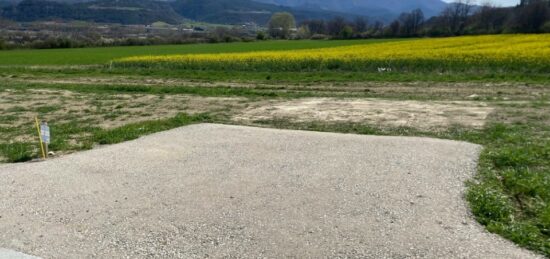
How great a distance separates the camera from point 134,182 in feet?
24.1

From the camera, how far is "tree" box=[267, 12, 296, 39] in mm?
105088

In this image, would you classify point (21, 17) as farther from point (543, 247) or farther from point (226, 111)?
point (543, 247)

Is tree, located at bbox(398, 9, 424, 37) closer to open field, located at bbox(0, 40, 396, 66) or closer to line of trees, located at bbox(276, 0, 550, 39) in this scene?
line of trees, located at bbox(276, 0, 550, 39)

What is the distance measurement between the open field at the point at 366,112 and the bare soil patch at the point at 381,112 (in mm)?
27

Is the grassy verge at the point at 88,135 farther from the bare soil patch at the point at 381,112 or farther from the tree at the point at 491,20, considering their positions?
the tree at the point at 491,20

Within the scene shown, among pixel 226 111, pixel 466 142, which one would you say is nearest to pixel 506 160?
pixel 466 142

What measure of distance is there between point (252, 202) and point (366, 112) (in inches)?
298

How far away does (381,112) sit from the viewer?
1312 centimetres

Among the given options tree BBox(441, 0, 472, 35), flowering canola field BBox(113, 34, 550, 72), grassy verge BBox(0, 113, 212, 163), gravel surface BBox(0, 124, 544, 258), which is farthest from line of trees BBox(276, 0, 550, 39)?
gravel surface BBox(0, 124, 544, 258)

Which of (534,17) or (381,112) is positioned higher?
(534,17)

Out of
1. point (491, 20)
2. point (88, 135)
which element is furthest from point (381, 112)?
point (491, 20)

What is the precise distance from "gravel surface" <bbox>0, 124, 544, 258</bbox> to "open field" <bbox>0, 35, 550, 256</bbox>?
606 millimetres

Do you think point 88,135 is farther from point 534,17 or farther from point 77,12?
point 77,12

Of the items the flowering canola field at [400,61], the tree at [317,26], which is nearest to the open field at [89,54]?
the flowering canola field at [400,61]
